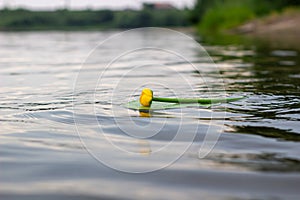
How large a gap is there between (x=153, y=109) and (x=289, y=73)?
152 inches

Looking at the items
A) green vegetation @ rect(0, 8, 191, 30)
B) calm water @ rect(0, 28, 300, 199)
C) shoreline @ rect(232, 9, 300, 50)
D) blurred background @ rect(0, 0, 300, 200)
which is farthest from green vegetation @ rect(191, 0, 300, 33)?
calm water @ rect(0, 28, 300, 199)

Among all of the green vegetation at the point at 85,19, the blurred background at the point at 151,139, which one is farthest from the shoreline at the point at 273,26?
the green vegetation at the point at 85,19

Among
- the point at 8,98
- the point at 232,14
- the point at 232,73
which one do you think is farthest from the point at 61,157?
the point at 232,14

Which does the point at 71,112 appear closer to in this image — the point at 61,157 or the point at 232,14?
the point at 61,157

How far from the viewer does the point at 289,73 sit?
751cm

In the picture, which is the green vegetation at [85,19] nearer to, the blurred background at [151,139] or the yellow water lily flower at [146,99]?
the blurred background at [151,139]

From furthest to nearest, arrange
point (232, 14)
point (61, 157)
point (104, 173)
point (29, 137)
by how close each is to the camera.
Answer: point (232, 14)
point (29, 137)
point (61, 157)
point (104, 173)

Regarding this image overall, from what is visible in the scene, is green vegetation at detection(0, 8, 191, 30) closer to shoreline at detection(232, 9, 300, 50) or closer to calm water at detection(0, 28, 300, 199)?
shoreline at detection(232, 9, 300, 50)

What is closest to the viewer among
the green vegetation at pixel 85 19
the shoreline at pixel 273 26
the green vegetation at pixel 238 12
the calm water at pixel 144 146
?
the calm water at pixel 144 146

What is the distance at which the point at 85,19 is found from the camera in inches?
2281

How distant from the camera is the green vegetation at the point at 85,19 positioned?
177 feet

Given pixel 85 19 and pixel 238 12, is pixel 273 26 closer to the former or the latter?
pixel 238 12

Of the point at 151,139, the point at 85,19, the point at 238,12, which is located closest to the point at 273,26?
the point at 238,12

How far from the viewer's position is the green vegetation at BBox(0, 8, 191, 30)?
5406 cm
